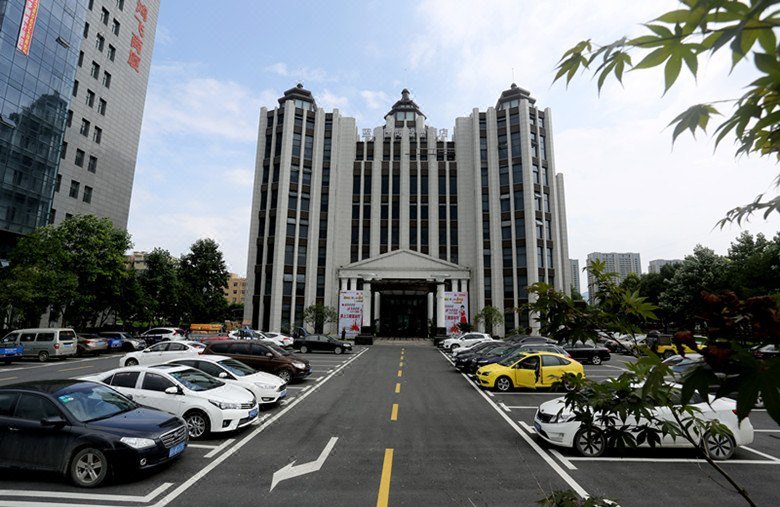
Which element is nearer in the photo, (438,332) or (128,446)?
(128,446)

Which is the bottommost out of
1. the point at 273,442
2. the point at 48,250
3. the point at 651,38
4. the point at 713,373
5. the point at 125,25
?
the point at 273,442

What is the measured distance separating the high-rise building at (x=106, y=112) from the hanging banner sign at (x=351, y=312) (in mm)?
29036

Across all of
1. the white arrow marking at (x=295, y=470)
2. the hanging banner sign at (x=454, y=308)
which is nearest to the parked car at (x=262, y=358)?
the white arrow marking at (x=295, y=470)

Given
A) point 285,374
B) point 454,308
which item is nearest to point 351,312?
point 454,308

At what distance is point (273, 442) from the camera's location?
30.4 feet

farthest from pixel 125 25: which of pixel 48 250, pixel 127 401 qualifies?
pixel 127 401

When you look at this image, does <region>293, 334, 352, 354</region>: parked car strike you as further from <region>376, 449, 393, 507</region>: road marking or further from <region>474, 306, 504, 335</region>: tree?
<region>376, 449, 393, 507</region>: road marking

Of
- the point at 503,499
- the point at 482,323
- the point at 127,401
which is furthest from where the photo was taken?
the point at 482,323

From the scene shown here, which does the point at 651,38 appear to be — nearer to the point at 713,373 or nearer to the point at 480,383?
the point at 713,373

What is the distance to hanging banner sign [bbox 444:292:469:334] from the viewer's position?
4425 centimetres

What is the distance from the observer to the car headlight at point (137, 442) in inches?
269

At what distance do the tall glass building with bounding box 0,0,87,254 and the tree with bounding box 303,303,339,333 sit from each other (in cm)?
2710

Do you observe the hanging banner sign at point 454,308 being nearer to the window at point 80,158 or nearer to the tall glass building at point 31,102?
the tall glass building at point 31,102

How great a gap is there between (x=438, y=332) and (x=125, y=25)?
53.8 m
